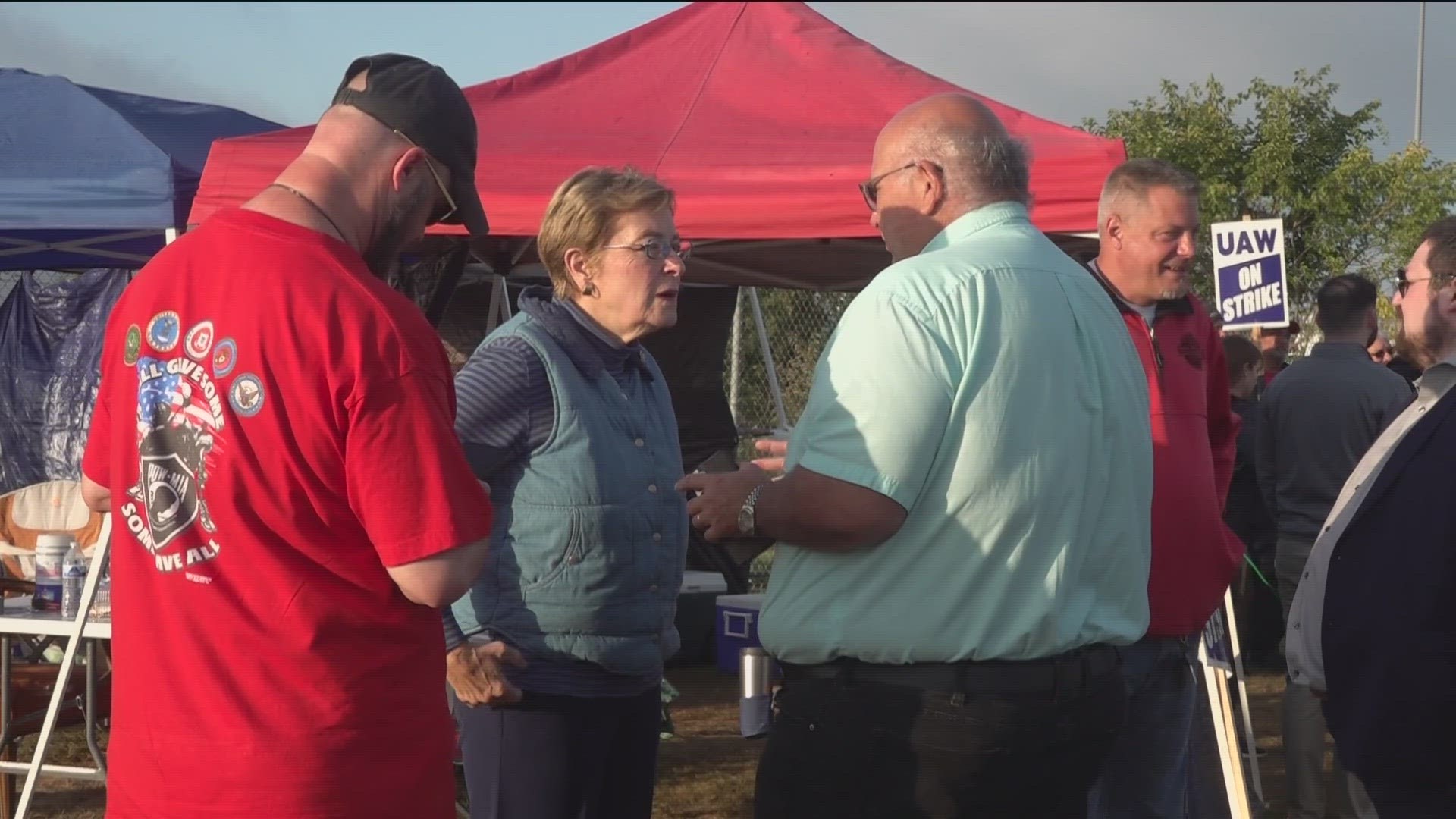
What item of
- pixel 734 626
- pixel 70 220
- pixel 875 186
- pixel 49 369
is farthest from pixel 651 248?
pixel 49 369

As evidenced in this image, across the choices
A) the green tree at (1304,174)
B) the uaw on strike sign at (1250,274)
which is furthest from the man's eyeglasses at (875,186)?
the green tree at (1304,174)

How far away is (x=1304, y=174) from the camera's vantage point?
1897 centimetres

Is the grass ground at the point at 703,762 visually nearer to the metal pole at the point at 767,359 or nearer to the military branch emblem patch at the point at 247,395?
the metal pole at the point at 767,359

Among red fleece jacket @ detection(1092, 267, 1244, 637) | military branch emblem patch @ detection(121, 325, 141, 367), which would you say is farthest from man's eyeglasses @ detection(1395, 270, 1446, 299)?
military branch emblem patch @ detection(121, 325, 141, 367)

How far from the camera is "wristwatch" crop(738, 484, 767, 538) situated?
2.15 m

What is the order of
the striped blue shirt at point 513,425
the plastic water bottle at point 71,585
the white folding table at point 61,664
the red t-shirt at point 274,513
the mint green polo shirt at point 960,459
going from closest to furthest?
1. the red t-shirt at point 274,513
2. the mint green polo shirt at point 960,459
3. the striped blue shirt at point 513,425
4. the white folding table at point 61,664
5. the plastic water bottle at point 71,585

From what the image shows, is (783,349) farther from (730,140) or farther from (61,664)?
(61,664)

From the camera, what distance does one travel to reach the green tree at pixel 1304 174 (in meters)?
17.5

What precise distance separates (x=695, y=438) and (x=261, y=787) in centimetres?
740

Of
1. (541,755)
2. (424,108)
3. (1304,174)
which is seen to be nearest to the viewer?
(424,108)

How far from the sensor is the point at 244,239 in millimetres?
1788

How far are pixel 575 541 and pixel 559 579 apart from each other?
0.24 feet

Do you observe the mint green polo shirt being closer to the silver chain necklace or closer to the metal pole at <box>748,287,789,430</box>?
the silver chain necklace

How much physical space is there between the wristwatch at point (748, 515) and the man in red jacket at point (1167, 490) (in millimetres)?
1437
